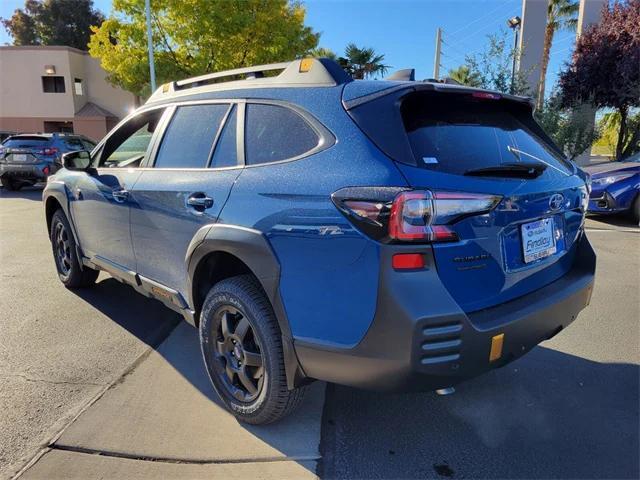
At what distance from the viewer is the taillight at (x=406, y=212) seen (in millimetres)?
1934

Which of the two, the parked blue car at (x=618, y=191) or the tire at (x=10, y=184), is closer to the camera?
the parked blue car at (x=618, y=191)

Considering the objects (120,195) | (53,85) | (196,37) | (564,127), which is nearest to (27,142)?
(196,37)

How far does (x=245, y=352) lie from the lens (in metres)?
2.60

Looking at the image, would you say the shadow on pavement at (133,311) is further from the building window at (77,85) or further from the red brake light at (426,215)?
the building window at (77,85)

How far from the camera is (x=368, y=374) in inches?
82.3

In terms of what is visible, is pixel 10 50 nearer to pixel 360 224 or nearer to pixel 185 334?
pixel 185 334

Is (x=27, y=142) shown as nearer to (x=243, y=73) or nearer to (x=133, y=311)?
(x=133, y=311)

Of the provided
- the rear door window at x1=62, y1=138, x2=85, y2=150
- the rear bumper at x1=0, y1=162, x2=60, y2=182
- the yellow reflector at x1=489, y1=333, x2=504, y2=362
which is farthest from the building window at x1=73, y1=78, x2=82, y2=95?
the yellow reflector at x1=489, y1=333, x2=504, y2=362

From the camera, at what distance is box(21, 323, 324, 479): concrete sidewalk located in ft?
7.73

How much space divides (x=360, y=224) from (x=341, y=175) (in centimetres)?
26

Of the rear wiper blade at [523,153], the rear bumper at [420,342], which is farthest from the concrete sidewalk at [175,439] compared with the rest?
the rear wiper blade at [523,153]

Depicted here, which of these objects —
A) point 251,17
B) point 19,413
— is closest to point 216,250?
point 19,413

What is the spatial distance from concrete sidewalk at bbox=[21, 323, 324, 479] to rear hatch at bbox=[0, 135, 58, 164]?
12074mm

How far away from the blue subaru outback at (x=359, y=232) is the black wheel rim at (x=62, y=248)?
212 centimetres
